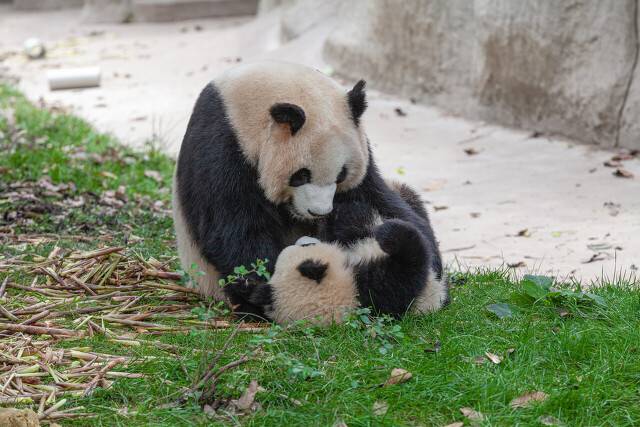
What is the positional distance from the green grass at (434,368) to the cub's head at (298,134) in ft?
2.19

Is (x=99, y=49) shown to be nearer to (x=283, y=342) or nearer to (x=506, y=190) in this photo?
(x=506, y=190)

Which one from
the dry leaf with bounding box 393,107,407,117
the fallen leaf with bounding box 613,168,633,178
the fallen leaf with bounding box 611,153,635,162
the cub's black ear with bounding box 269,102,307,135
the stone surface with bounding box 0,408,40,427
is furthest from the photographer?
the dry leaf with bounding box 393,107,407,117

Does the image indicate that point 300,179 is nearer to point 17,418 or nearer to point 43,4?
point 17,418

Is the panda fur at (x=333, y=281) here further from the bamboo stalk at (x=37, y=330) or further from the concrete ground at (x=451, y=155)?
the concrete ground at (x=451, y=155)

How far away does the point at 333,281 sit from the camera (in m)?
4.13

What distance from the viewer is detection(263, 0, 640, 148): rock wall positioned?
8.26 meters

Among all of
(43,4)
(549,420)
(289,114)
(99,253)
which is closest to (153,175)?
(99,253)

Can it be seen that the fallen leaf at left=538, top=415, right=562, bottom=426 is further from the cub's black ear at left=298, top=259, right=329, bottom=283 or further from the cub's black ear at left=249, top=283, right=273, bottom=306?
the cub's black ear at left=249, top=283, right=273, bottom=306

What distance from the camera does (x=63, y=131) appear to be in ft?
30.1

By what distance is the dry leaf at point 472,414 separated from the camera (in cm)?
328

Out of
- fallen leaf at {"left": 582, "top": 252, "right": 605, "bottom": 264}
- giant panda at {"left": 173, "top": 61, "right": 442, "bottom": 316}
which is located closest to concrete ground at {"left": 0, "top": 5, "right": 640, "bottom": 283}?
fallen leaf at {"left": 582, "top": 252, "right": 605, "bottom": 264}

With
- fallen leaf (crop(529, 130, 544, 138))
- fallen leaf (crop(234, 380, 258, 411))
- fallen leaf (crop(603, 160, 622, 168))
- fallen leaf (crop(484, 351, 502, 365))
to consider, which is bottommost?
fallen leaf (crop(529, 130, 544, 138))

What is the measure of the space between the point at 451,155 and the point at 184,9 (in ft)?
35.2

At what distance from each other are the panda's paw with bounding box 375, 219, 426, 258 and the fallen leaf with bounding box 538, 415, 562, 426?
105 centimetres
